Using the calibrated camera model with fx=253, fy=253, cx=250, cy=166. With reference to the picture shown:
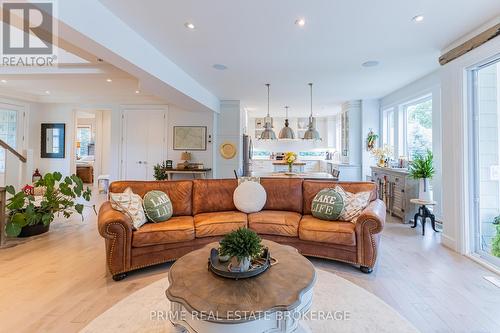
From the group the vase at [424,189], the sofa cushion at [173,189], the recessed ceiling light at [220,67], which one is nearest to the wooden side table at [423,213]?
the vase at [424,189]

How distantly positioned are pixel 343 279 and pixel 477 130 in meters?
2.60

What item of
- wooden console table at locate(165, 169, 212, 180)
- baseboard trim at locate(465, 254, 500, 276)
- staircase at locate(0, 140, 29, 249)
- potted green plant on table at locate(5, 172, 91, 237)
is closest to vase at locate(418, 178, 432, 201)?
baseboard trim at locate(465, 254, 500, 276)

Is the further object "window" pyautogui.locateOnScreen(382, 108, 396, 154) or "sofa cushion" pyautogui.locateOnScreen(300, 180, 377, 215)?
"window" pyautogui.locateOnScreen(382, 108, 396, 154)

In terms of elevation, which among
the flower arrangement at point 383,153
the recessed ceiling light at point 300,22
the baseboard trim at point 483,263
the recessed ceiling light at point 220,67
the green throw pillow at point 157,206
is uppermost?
the recessed ceiling light at point 220,67

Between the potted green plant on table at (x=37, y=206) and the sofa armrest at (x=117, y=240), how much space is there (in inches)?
72.1

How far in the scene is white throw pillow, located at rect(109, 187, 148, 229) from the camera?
2760 mm

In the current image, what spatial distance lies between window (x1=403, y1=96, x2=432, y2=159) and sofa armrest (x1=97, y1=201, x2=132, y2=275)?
546 centimetres

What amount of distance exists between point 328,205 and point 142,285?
2.22m

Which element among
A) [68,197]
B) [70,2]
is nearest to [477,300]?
[70,2]

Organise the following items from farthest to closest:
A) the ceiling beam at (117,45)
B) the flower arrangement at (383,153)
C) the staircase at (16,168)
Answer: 1. the flower arrangement at (383,153)
2. the staircase at (16,168)
3. the ceiling beam at (117,45)

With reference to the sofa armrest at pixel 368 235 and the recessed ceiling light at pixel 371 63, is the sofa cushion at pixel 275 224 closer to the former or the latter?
the sofa armrest at pixel 368 235

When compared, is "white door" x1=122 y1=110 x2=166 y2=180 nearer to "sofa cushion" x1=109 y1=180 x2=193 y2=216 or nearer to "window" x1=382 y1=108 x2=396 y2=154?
"sofa cushion" x1=109 y1=180 x2=193 y2=216

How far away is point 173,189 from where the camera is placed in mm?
3420

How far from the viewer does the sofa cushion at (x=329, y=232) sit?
9.00 feet
